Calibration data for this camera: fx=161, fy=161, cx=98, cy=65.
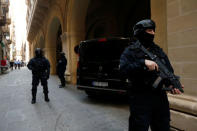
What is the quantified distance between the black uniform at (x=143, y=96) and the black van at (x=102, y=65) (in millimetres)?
2716

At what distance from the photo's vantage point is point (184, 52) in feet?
9.69

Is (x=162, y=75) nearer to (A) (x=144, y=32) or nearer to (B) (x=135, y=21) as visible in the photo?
(A) (x=144, y=32)

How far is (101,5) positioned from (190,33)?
35.6ft

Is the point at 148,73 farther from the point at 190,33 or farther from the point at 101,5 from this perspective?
the point at 101,5

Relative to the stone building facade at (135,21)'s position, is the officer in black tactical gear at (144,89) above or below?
below

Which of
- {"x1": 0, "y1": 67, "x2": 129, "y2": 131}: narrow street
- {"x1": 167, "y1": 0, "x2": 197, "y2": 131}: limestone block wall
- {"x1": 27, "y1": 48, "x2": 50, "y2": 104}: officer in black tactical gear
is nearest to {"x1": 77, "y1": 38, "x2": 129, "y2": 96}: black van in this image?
{"x1": 0, "y1": 67, "x2": 129, "y2": 131}: narrow street

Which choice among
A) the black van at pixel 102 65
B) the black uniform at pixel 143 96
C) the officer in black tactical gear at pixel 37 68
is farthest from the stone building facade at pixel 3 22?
the black uniform at pixel 143 96

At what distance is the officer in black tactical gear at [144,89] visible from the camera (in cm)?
174

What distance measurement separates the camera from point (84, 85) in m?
5.63

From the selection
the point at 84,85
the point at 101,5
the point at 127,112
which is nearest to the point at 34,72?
the point at 84,85

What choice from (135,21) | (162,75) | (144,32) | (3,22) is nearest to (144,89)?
(162,75)

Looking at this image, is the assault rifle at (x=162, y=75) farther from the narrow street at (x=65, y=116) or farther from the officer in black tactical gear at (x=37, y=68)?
the officer in black tactical gear at (x=37, y=68)

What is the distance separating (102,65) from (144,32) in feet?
10.9

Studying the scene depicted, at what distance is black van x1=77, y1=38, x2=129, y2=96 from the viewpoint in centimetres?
489
